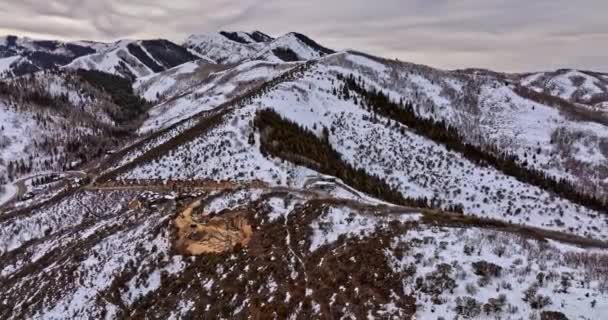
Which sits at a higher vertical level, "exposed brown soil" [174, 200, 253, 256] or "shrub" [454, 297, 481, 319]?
"shrub" [454, 297, 481, 319]

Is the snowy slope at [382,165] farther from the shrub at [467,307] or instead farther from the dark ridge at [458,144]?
the shrub at [467,307]

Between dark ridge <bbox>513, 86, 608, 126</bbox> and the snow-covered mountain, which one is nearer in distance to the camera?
the snow-covered mountain

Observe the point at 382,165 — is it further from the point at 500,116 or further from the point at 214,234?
the point at 500,116

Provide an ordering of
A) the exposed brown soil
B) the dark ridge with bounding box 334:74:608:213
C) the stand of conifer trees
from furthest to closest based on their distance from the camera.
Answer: the dark ridge with bounding box 334:74:608:213 < the stand of conifer trees < the exposed brown soil

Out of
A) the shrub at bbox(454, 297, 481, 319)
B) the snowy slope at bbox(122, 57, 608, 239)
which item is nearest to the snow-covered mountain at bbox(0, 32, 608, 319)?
the shrub at bbox(454, 297, 481, 319)

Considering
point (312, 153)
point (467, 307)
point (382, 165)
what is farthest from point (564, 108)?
point (467, 307)

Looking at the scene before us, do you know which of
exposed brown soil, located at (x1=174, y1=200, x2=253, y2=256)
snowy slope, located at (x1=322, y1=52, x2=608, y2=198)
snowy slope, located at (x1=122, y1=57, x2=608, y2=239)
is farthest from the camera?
snowy slope, located at (x1=322, y1=52, x2=608, y2=198)

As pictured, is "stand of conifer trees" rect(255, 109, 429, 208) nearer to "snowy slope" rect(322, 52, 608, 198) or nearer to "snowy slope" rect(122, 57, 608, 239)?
"snowy slope" rect(122, 57, 608, 239)

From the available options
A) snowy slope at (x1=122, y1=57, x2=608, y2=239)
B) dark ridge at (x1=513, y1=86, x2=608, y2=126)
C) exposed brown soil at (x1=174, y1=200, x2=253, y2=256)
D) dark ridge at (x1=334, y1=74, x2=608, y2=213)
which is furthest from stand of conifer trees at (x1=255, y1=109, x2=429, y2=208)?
dark ridge at (x1=513, y1=86, x2=608, y2=126)
